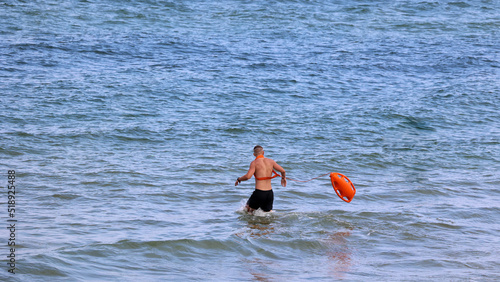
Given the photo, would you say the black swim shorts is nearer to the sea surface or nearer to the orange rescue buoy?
the sea surface

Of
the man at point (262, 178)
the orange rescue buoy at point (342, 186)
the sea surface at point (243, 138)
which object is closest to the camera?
the sea surface at point (243, 138)

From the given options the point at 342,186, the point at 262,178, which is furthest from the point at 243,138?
the point at 342,186

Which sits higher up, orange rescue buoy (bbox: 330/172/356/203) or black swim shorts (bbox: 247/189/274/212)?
orange rescue buoy (bbox: 330/172/356/203)

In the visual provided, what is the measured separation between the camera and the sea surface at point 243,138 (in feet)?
27.3

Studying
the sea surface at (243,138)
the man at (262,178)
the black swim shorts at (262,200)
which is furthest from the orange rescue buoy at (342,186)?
the black swim shorts at (262,200)

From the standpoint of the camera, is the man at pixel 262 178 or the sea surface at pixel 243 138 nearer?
the sea surface at pixel 243 138

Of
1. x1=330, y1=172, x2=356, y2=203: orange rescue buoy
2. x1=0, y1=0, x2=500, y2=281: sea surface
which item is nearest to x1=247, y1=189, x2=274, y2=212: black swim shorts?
x1=0, y1=0, x2=500, y2=281: sea surface

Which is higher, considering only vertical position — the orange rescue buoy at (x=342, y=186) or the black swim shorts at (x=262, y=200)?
the orange rescue buoy at (x=342, y=186)

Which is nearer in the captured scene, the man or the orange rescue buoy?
the orange rescue buoy

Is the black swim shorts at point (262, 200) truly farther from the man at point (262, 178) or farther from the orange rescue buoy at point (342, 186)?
the orange rescue buoy at point (342, 186)

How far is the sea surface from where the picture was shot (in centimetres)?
832

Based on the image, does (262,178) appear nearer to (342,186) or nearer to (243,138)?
(342,186)

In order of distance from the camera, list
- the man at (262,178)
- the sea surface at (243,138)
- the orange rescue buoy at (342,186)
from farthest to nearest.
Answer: the man at (262,178) → the orange rescue buoy at (342,186) → the sea surface at (243,138)

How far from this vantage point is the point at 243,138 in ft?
52.9
